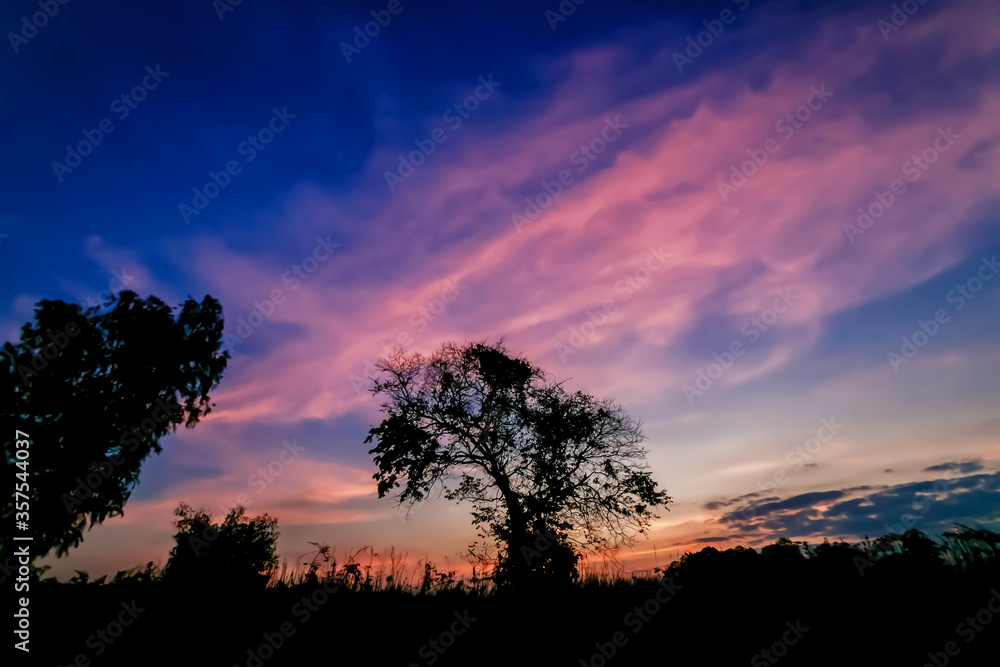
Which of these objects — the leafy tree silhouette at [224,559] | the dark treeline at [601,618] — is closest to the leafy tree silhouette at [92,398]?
the leafy tree silhouette at [224,559]

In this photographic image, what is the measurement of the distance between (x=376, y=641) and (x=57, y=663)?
395 cm

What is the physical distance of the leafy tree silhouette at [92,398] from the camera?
1938 cm

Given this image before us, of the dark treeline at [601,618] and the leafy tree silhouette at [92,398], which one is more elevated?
the leafy tree silhouette at [92,398]

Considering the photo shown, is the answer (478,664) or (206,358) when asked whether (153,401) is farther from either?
(478,664)

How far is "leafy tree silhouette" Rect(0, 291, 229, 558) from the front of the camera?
19375 mm

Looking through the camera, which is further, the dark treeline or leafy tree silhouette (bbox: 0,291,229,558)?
leafy tree silhouette (bbox: 0,291,229,558)

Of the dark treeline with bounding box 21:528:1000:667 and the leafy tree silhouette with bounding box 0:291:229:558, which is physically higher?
the leafy tree silhouette with bounding box 0:291:229:558

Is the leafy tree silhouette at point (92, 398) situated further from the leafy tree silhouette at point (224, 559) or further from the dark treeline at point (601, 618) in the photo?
the dark treeline at point (601, 618)

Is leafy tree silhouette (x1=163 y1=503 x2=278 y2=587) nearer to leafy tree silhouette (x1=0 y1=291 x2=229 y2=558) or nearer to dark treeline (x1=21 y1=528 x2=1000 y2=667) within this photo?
dark treeline (x1=21 y1=528 x2=1000 y2=667)

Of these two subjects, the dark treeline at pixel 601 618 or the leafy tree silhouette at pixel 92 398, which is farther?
the leafy tree silhouette at pixel 92 398

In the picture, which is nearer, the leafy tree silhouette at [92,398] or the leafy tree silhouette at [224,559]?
the leafy tree silhouette at [224,559]

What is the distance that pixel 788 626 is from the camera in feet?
20.4

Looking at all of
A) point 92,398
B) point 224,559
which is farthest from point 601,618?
point 92,398

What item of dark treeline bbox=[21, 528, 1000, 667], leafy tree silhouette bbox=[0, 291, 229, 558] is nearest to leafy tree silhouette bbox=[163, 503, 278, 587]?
dark treeline bbox=[21, 528, 1000, 667]
